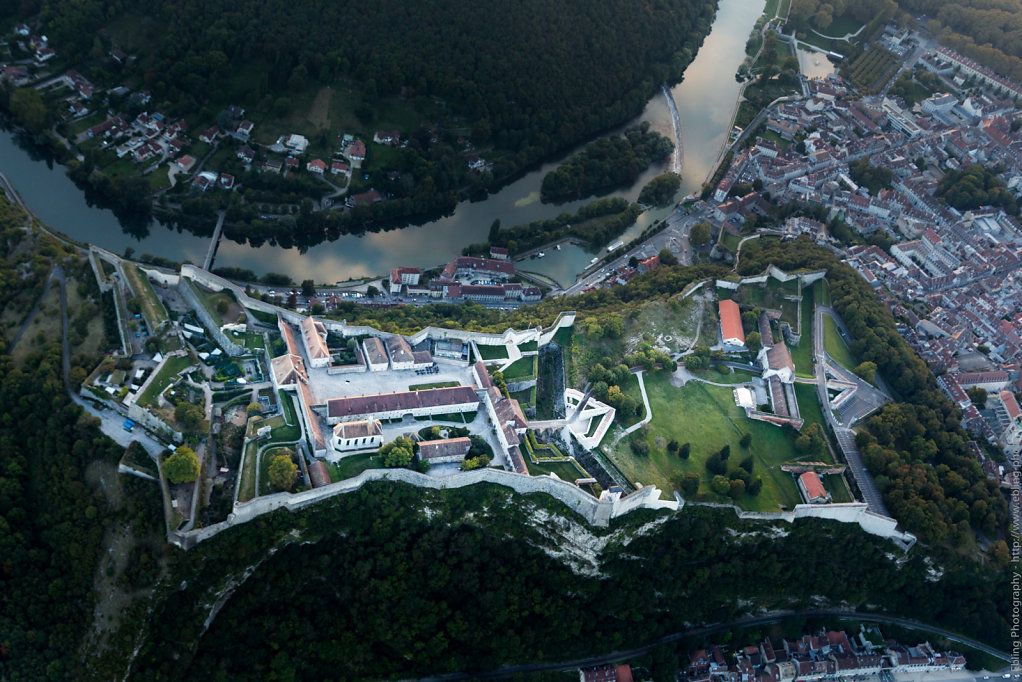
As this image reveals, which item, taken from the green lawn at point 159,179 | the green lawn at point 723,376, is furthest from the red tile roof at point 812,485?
the green lawn at point 159,179

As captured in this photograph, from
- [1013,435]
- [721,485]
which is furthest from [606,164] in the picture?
[721,485]

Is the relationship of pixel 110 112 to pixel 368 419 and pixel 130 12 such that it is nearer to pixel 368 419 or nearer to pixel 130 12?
pixel 130 12

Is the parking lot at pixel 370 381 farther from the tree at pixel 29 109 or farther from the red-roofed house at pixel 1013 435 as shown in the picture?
the tree at pixel 29 109

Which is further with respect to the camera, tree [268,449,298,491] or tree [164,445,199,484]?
tree [268,449,298,491]

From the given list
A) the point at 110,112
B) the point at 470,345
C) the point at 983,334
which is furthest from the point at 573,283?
the point at 110,112

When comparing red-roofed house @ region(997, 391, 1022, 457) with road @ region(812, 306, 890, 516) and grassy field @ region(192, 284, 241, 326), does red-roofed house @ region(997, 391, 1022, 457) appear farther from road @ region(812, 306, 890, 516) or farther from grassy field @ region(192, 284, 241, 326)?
grassy field @ region(192, 284, 241, 326)

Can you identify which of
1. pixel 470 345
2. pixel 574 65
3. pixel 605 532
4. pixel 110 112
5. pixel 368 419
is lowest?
pixel 605 532

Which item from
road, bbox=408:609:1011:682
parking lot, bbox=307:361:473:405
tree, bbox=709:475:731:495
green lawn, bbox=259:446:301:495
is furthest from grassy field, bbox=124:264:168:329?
tree, bbox=709:475:731:495
